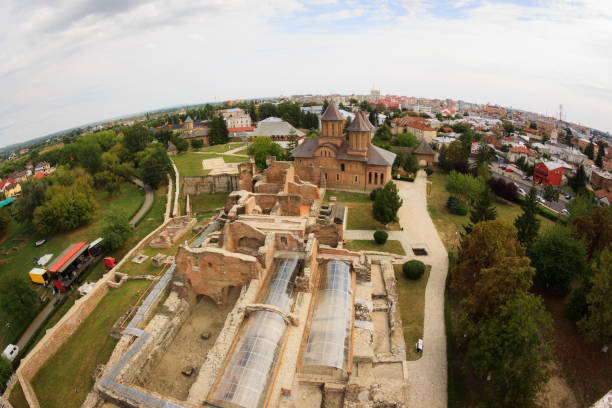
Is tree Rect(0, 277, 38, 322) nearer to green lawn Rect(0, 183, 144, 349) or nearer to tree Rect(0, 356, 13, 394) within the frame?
green lawn Rect(0, 183, 144, 349)

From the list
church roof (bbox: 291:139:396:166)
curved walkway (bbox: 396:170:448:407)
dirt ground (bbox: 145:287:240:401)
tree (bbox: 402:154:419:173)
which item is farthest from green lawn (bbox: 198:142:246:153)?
dirt ground (bbox: 145:287:240:401)

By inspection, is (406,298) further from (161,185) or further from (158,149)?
(158,149)

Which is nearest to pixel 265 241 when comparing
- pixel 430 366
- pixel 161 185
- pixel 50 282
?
pixel 430 366

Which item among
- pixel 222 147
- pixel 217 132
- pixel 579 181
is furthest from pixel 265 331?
pixel 217 132

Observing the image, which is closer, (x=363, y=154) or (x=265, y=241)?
(x=265, y=241)

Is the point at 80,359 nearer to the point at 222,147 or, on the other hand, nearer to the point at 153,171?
the point at 153,171

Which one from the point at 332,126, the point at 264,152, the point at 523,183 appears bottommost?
the point at 523,183

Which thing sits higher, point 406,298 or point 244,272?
point 244,272
